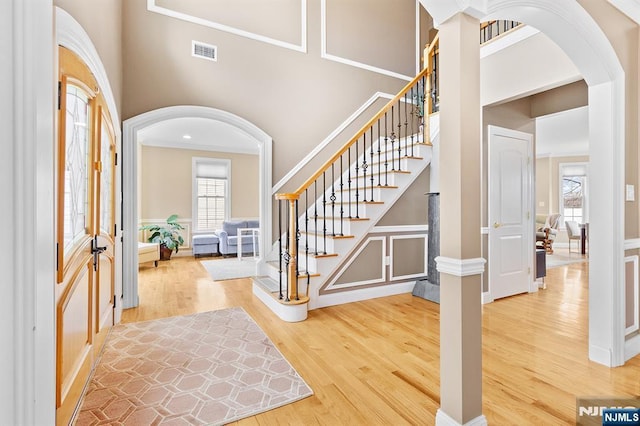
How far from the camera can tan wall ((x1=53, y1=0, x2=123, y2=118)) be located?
181 cm

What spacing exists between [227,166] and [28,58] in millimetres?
7737

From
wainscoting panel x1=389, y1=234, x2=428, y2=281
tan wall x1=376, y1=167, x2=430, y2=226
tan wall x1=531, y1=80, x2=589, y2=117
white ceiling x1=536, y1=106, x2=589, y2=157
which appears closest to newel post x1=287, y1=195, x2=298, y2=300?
tan wall x1=376, y1=167, x2=430, y2=226

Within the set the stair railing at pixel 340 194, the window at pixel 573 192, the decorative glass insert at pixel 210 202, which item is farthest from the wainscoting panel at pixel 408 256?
the window at pixel 573 192

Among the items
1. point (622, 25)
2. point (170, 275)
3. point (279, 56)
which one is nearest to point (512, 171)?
point (622, 25)

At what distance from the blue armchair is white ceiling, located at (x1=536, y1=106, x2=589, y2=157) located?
6.02m

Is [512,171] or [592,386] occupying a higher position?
[512,171]

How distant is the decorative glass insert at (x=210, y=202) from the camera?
7.94 meters

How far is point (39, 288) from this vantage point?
80 cm

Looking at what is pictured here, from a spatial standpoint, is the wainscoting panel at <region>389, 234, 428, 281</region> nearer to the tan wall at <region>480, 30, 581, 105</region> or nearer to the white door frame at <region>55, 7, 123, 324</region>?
the tan wall at <region>480, 30, 581, 105</region>

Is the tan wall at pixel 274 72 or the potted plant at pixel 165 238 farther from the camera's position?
the potted plant at pixel 165 238

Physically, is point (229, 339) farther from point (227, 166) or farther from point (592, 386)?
point (227, 166)

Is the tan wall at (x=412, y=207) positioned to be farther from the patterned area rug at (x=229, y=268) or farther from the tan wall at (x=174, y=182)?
the tan wall at (x=174, y=182)

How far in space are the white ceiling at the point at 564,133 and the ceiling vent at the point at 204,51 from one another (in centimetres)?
482

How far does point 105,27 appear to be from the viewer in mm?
2662
